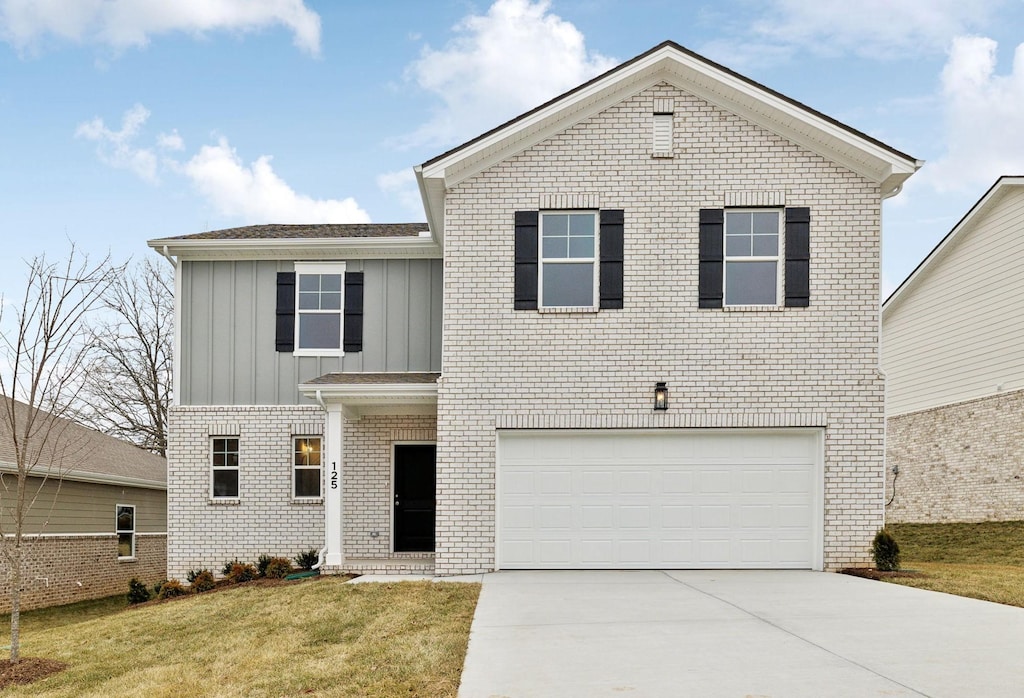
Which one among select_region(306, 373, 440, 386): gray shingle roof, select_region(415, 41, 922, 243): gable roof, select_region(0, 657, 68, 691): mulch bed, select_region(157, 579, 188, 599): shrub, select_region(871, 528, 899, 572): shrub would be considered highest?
select_region(415, 41, 922, 243): gable roof

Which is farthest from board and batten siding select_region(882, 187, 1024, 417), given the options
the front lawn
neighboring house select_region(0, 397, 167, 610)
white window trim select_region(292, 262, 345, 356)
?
neighboring house select_region(0, 397, 167, 610)

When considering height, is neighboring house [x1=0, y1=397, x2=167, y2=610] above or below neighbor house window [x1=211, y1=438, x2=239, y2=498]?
below

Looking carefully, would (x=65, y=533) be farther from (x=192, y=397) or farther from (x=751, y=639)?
(x=751, y=639)

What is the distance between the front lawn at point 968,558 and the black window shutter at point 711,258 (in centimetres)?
447

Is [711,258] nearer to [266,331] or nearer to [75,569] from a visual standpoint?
[266,331]

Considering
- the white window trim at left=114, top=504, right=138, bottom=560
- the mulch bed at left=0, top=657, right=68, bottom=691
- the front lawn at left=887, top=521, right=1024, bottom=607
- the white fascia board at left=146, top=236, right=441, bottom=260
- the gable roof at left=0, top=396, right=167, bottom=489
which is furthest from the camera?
the white window trim at left=114, top=504, right=138, bottom=560

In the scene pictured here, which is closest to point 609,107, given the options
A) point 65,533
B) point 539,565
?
point 539,565

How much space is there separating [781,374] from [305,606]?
718 cm

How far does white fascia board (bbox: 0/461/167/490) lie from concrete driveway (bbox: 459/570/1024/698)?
9.97 metres

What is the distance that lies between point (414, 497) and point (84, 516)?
8171 millimetres

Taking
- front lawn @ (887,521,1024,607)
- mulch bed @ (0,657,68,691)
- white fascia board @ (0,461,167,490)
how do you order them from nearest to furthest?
Result: mulch bed @ (0,657,68,691) < front lawn @ (887,521,1024,607) < white fascia board @ (0,461,167,490)

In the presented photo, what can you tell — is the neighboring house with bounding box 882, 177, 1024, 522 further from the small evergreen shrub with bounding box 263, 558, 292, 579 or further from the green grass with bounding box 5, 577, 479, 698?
the small evergreen shrub with bounding box 263, 558, 292, 579

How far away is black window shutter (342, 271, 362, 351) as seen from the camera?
15.5 m

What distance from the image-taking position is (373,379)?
45.8 feet
